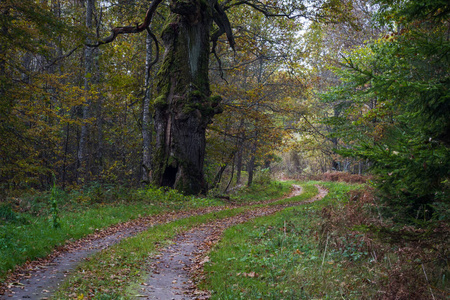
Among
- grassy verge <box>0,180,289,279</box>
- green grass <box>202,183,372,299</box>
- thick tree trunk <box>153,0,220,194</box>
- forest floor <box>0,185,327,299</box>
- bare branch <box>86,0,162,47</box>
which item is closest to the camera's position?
green grass <box>202,183,372,299</box>

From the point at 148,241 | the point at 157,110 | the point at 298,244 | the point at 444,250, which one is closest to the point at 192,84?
the point at 157,110

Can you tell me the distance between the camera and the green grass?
16.3 feet

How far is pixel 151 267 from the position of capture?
642 cm

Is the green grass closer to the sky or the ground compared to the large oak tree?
closer to the ground

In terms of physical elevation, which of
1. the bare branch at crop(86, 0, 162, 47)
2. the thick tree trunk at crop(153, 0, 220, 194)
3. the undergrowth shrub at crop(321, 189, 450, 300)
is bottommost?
the undergrowth shrub at crop(321, 189, 450, 300)

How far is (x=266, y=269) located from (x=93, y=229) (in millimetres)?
5276

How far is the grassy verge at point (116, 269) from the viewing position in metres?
5.03

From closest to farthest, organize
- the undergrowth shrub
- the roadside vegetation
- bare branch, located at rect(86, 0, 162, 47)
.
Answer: the undergrowth shrub
the roadside vegetation
bare branch, located at rect(86, 0, 162, 47)

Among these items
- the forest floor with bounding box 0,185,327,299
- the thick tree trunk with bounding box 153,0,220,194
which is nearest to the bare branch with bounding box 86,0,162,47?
the thick tree trunk with bounding box 153,0,220,194

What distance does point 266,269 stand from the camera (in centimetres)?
596

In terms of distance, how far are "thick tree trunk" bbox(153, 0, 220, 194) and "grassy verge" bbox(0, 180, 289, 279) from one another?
116cm

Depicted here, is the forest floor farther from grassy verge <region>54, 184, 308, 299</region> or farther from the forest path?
grassy verge <region>54, 184, 308, 299</region>

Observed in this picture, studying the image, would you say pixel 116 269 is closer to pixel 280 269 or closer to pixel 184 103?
pixel 280 269

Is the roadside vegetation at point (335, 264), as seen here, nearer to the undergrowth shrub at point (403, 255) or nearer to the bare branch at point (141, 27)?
the undergrowth shrub at point (403, 255)
